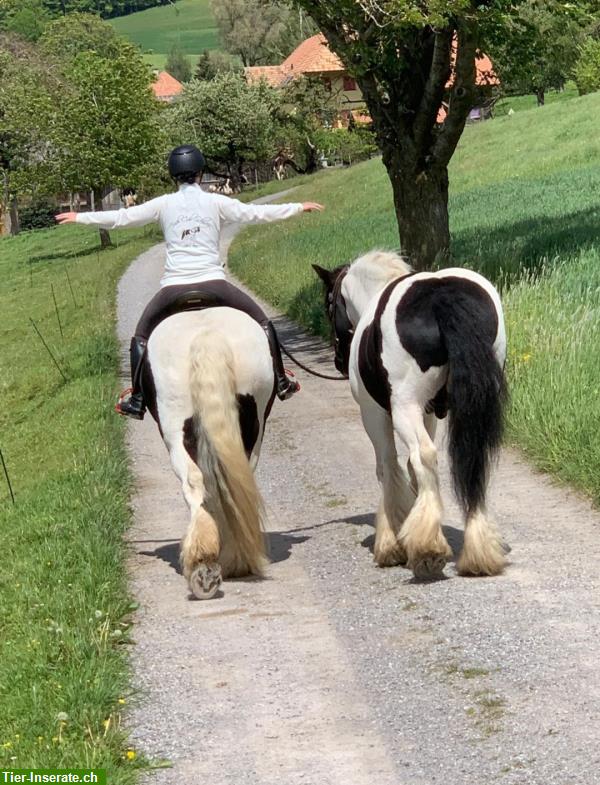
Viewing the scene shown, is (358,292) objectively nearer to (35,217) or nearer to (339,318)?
(339,318)

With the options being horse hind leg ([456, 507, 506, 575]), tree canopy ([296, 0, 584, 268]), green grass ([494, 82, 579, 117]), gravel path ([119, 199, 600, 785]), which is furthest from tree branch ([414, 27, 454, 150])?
green grass ([494, 82, 579, 117])

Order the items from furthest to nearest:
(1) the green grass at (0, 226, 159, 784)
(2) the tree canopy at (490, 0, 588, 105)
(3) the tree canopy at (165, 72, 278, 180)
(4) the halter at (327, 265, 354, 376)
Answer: (3) the tree canopy at (165, 72, 278, 180)
(2) the tree canopy at (490, 0, 588, 105)
(4) the halter at (327, 265, 354, 376)
(1) the green grass at (0, 226, 159, 784)

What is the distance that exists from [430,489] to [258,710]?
2.08m

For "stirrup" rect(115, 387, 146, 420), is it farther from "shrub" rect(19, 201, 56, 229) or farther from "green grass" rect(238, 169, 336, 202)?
"shrub" rect(19, 201, 56, 229)

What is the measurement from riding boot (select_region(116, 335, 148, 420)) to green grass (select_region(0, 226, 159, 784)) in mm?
879

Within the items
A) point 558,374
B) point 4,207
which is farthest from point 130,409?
point 4,207

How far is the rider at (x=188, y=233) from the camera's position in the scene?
25.9 feet

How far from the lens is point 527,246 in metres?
20.2

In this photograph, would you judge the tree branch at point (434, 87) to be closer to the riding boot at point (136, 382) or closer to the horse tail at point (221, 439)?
the riding boot at point (136, 382)

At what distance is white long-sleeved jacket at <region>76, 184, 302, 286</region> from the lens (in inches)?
312

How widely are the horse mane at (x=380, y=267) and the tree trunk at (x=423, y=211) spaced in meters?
9.99

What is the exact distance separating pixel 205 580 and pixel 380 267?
2.28m

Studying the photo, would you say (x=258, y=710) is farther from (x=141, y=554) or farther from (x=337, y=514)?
(x=337, y=514)

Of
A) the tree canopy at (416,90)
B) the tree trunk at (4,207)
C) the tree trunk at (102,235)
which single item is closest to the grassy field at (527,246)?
the tree canopy at (416,90)
